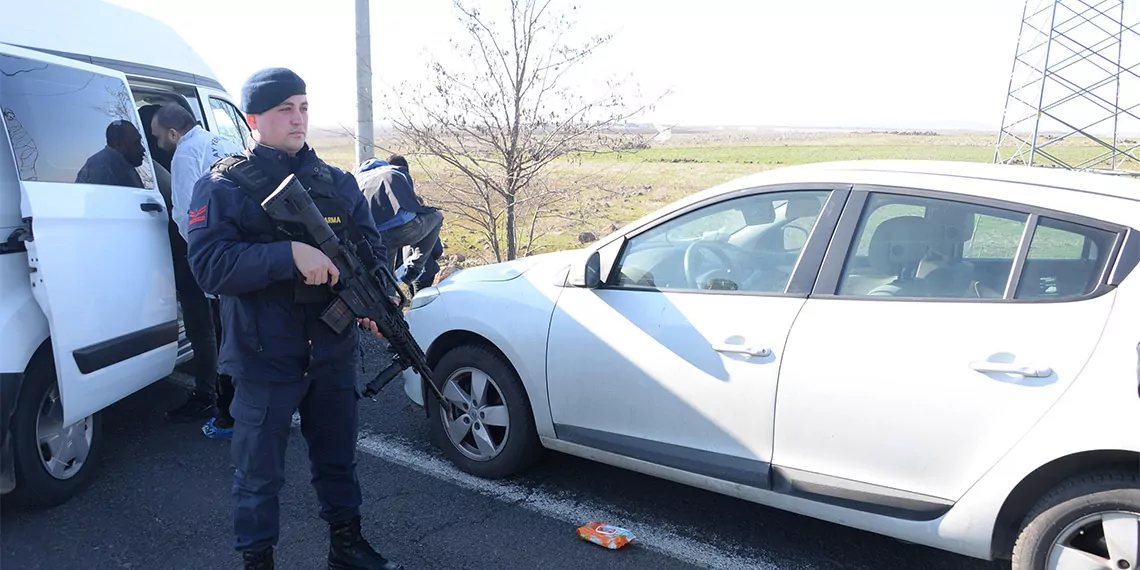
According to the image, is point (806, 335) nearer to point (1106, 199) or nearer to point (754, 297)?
point (754, 297)

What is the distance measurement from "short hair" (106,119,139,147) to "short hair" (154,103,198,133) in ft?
0.55

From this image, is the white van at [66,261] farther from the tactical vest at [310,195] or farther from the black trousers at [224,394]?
the tactical vest at [310,195]

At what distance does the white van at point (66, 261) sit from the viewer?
3.22 meters

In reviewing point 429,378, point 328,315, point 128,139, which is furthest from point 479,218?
point 328,315

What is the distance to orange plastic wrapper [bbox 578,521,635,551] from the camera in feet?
10.6

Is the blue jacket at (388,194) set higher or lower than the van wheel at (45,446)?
higher

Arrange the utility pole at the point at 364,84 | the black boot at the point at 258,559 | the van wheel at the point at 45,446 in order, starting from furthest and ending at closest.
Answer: the utility pole at the point at 364,84
the van wheel at the point at 45,446
the black boot at the point at 258,559

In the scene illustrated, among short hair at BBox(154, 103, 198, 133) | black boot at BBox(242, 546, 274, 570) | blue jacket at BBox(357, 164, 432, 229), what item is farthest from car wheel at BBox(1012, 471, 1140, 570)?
blue jacket at BBox(357, 164, 432, 229)

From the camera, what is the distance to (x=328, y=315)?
265 centimetres

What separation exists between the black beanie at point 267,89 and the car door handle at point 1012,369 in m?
2.48

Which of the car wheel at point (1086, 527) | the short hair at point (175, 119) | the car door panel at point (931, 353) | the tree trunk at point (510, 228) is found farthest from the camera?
the tree trunk at point (510, 228)

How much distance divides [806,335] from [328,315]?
1733 millimetres

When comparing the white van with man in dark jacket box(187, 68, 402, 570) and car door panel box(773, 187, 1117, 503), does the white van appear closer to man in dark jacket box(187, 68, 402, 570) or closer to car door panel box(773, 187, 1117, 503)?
man in dark jacket box(187, 68, 402, 570)

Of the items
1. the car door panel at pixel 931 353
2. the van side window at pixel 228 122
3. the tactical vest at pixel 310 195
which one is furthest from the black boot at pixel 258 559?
the van side window at pixel 228 122
